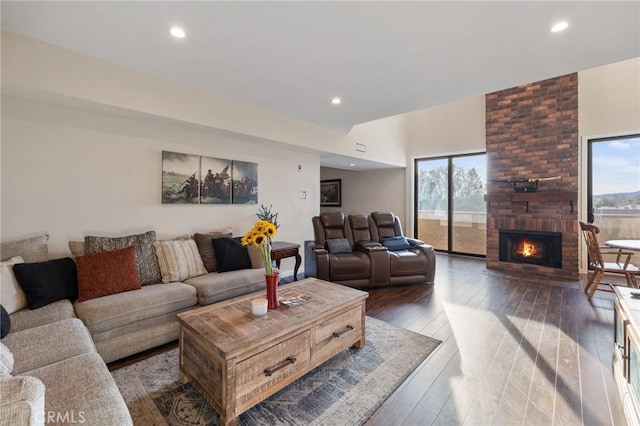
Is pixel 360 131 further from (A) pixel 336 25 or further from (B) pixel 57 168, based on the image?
(B) pixel 57 168

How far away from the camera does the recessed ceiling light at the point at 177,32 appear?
83.9 inches

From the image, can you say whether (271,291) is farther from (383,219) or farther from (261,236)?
(383,219)

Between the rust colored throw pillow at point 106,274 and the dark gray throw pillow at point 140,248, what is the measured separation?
149 mm

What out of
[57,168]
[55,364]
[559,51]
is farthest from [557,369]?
[57,168]

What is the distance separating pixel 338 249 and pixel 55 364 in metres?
3.34

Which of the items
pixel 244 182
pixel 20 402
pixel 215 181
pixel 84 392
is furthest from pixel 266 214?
pixel 20 402

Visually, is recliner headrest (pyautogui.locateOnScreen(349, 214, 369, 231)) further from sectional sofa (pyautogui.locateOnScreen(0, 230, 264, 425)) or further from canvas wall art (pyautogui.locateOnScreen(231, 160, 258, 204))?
sectional sofa (pyautogui.locateOnScreen(0, 230, 264, 425))

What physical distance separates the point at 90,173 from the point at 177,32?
5.77 feet

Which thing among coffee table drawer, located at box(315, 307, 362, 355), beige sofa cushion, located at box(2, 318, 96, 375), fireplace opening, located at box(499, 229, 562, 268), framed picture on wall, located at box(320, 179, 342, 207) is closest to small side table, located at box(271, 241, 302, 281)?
coffee table drawer, located at box(315, 307, 362, 355)

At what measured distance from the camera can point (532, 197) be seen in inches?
190

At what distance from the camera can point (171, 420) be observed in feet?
5.32

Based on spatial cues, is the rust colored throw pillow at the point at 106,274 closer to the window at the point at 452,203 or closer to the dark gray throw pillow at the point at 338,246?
the dark gray throw pillow at the point at 338,246

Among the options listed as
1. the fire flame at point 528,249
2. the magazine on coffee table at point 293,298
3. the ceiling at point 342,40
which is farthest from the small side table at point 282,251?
the fire flame at point 528,249

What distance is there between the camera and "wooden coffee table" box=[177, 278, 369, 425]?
5.08 feet
